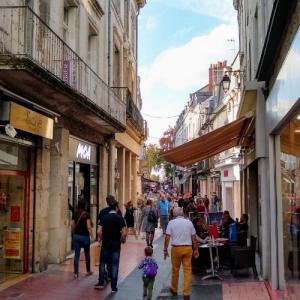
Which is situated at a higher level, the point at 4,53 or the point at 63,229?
the point at 4,53

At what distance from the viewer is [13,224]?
11.5 m

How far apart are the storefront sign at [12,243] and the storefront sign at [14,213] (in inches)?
8.6

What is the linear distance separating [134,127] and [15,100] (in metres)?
15.8

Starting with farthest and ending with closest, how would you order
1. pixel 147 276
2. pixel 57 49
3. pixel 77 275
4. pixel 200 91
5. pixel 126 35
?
pixel 200 91
pixel 126 35
pixel 57 49
pixel 77 275
pixel 147 276

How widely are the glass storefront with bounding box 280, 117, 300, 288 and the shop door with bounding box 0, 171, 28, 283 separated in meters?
5.56

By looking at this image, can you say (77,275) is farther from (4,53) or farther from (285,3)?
(285,3)

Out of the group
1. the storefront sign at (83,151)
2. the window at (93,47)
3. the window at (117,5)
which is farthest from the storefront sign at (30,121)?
the window at (117,5)

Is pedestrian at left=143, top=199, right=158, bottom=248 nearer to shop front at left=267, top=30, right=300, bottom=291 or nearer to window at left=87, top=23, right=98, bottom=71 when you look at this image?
window at left=87, top=23, right=98, bottom=71

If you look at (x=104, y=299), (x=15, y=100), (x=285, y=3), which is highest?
(x=285, y=3)

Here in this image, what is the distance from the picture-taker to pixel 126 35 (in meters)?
25.5

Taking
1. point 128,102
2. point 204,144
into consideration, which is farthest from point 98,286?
point 128,102

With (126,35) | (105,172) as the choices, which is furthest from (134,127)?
(105,172)

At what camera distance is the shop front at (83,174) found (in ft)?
50.6

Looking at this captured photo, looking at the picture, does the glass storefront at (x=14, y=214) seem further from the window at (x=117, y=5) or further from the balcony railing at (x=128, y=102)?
the window at (x=117, y=5)
